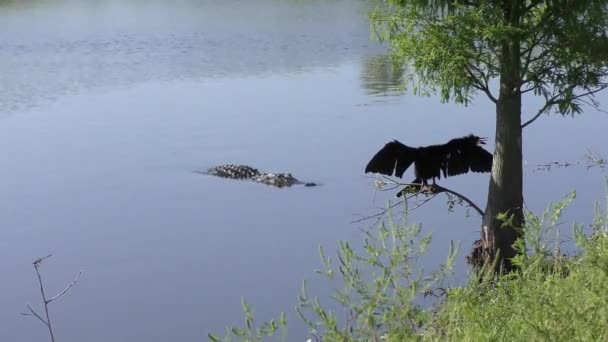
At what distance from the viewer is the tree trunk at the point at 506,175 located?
10.8m

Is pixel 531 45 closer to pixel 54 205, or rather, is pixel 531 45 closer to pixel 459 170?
pixel 459 170

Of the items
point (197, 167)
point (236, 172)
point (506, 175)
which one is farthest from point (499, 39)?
point (197, 167)

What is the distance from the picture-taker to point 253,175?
16375 mm

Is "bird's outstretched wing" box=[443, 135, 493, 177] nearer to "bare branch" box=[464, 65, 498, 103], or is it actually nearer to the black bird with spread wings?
the black bird with spread wings

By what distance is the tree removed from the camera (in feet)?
34.1

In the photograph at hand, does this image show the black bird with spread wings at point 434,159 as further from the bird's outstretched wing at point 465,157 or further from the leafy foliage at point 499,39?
the leafy foliage at point 499,39

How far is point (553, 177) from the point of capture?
634 inches

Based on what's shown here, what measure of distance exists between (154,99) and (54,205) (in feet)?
26.6

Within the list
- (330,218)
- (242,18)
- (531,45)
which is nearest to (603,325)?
(531,45)

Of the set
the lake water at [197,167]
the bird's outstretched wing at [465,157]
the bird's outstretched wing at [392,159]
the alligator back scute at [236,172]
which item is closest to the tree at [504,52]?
the bird's outstretched wing at [465,157]

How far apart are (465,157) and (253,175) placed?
5.25 m

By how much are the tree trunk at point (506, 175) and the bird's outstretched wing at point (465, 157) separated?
71 cm

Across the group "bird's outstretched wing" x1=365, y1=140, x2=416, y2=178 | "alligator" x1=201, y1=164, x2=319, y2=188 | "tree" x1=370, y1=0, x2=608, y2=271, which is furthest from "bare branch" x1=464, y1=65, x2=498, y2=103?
"alligator" x1=201, y1=164, x2=319, y2=188

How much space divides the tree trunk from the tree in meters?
0.01
